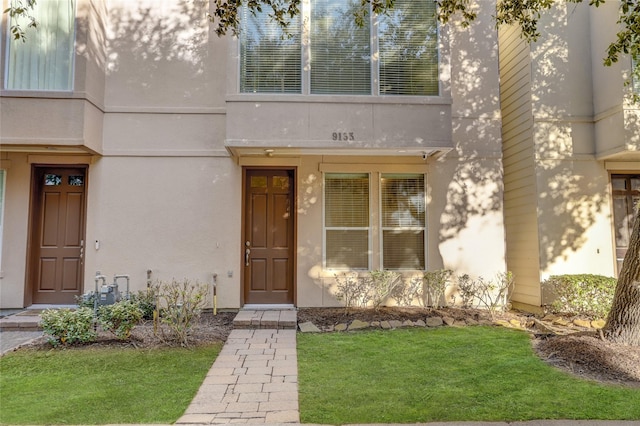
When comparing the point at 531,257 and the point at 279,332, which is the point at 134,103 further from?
the point at 531,257

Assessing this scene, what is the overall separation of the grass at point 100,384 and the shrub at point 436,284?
406 centimetres

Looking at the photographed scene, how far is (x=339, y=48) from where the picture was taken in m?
7.28

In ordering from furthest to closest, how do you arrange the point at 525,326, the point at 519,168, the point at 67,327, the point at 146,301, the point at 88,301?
the point at 519,168 → the point at 146,301 → the point at 525,326 → the point at 88,301 → the point at 67,327

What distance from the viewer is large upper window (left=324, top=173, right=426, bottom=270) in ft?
25.2

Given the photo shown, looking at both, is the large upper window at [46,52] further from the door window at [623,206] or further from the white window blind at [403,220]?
the door window at [623,206]

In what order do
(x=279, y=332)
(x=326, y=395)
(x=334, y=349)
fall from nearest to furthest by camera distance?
(x=326, y=395) < (x=334, y=349) < (x=279, y=332)

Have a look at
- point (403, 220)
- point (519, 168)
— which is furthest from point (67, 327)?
point (519, 168)

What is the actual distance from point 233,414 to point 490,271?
5.88m

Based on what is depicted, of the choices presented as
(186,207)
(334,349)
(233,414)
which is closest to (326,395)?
(233,414)

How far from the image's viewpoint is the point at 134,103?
7461mm

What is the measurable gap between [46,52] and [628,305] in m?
9.53

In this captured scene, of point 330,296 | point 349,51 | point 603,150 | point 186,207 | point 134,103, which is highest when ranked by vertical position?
point 349,51

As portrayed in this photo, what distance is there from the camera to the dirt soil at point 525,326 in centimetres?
442

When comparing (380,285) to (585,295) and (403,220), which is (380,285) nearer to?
(403,220)
